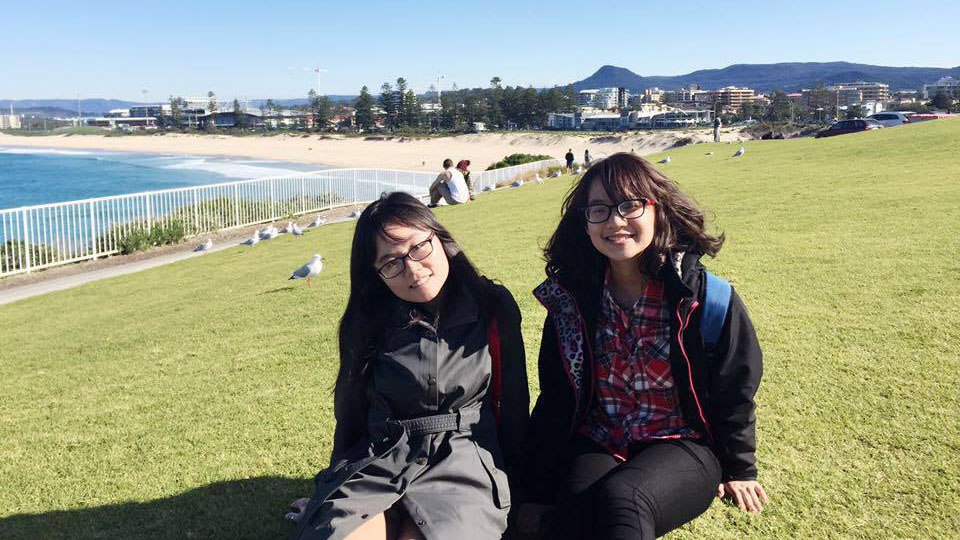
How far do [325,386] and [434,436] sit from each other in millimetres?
2374

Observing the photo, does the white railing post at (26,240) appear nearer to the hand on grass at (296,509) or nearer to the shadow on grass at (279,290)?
the shadow on grass at (279,290)

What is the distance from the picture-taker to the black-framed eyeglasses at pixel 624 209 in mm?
2566

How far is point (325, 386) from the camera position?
185 inches

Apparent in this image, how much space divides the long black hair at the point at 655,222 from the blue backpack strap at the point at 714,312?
0.19 m

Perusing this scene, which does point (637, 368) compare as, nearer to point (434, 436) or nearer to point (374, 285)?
point (434, 436)

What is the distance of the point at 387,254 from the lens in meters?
2.54

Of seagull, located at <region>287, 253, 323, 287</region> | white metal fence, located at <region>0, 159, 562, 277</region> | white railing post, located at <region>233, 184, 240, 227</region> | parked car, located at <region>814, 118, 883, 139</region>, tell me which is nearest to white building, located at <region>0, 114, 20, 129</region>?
white metal fence, located at <region>0, 159, 562, 277</region>

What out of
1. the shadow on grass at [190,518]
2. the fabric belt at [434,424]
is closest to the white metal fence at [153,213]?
the shadow on grass at [190,518]

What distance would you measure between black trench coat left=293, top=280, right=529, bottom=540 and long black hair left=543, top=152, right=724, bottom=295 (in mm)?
302

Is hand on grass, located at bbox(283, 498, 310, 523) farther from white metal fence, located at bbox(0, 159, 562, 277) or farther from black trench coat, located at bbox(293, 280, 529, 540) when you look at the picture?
white metal fence, located at bbox(0, 159, 562, 277)

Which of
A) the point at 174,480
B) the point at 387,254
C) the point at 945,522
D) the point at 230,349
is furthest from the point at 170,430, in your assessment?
the point at 945,522

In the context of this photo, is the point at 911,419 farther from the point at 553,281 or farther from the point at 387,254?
the point at 387,254

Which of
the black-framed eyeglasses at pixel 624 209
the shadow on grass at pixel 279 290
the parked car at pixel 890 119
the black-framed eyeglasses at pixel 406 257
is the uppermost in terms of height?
the parked car at pixel 890 119

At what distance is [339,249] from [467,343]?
9.01 m
